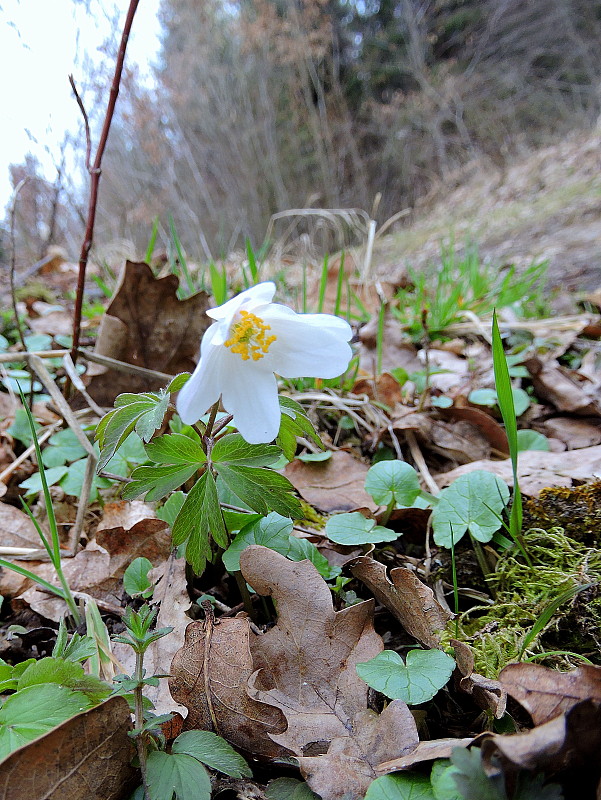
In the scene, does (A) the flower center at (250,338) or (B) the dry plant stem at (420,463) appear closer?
(A) the flower center at (250,338)

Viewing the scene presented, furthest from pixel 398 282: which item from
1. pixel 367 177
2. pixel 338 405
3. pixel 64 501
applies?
pixel 367 177

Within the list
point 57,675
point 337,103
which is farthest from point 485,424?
point 337,103

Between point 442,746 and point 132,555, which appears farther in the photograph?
point 132,555

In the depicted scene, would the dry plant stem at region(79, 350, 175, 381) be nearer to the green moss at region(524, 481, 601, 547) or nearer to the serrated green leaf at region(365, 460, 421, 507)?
the serrated green leaf at region(365, 460, 421, 507)

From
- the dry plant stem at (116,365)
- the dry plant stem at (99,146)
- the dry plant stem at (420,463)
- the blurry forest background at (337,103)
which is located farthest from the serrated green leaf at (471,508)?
the blurry forest background at (337,103)

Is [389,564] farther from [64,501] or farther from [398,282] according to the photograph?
[398,282]

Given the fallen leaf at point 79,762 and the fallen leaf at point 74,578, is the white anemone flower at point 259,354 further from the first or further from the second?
the fallen leaf at point 74,578
